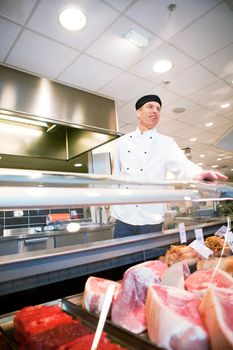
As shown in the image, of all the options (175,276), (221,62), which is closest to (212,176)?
(175,276)

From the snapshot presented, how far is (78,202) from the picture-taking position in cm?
54

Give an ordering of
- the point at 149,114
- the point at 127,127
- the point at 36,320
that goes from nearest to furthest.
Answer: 1. the point at 36,320
2. the point at 149,114
3. the point at 127,127

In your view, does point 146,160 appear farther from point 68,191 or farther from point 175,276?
point 68,191

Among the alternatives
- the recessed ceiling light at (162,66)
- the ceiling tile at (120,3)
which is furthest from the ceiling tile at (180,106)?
the ceiling tile at (120,3)

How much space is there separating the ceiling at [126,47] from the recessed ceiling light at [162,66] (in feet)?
0.19

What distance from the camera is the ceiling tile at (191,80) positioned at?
117 inches

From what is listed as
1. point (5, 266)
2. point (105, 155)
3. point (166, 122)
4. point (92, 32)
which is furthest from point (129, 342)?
point (166, 122)

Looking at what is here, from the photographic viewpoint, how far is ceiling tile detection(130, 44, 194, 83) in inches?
99.9

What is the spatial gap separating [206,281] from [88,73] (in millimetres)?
2540

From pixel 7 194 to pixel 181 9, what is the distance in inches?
86.8

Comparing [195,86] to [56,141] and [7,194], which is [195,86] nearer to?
[56,141]

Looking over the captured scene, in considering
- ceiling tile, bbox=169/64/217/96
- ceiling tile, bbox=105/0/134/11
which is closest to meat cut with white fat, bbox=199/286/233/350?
ceiling tile, bbox=105/0/134/11

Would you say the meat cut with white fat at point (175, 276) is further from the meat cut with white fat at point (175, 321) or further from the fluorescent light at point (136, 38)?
the fluorescent light at point (136, 38)

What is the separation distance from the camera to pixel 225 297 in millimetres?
673
